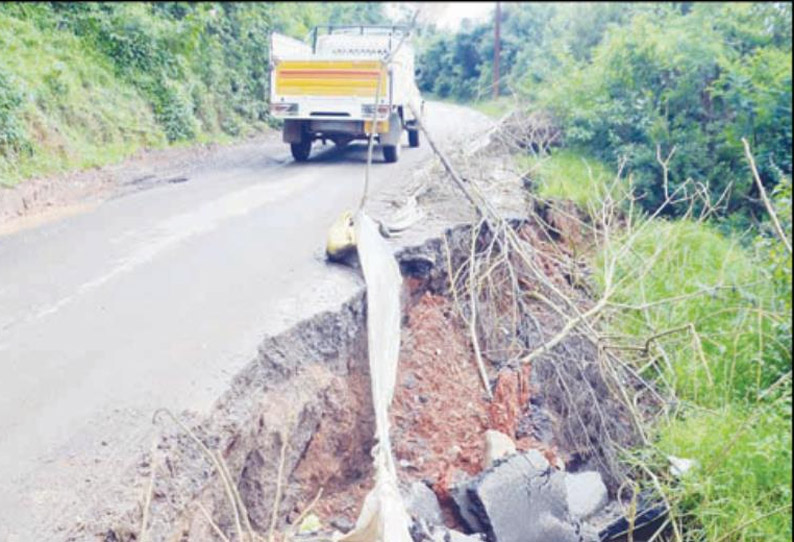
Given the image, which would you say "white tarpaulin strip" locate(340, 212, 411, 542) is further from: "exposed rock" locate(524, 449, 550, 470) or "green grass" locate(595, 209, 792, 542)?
"green grass" locate(595, 209, 792, 542)

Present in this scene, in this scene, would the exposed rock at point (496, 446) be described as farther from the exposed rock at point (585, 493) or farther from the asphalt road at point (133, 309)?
the asphalt road at point (133, 309)

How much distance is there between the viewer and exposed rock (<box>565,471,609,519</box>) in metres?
5.16

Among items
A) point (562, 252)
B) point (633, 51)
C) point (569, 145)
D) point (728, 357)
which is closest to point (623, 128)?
point (569, 145)

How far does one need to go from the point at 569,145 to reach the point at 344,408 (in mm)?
7547

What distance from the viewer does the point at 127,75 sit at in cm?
991

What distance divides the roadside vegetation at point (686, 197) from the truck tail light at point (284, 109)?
4.77ft

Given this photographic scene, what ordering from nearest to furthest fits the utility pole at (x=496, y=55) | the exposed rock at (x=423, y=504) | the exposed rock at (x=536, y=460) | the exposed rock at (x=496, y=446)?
the exposed rock at (x=423, y=504), the exposed rock at (x=536, y=460), the exposed rock at (x=496, y=446), the utility pole at (x=496, y=55)

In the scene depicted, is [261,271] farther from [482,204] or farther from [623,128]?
[623,128]

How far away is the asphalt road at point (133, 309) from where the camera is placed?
11.2ft

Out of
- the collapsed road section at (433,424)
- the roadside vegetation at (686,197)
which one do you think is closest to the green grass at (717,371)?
the roadside vegetation at (686,197)

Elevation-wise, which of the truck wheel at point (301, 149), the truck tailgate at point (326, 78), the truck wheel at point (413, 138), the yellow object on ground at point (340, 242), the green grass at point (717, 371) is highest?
the truck tailgate at point (326, 78)

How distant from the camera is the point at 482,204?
699cm

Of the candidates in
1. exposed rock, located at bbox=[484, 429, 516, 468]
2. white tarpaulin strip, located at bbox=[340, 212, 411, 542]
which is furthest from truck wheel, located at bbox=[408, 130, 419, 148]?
exposed rock, located at bbox=[484, 429, 516, 468]

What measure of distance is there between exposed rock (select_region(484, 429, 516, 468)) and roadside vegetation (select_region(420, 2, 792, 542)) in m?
1.06
